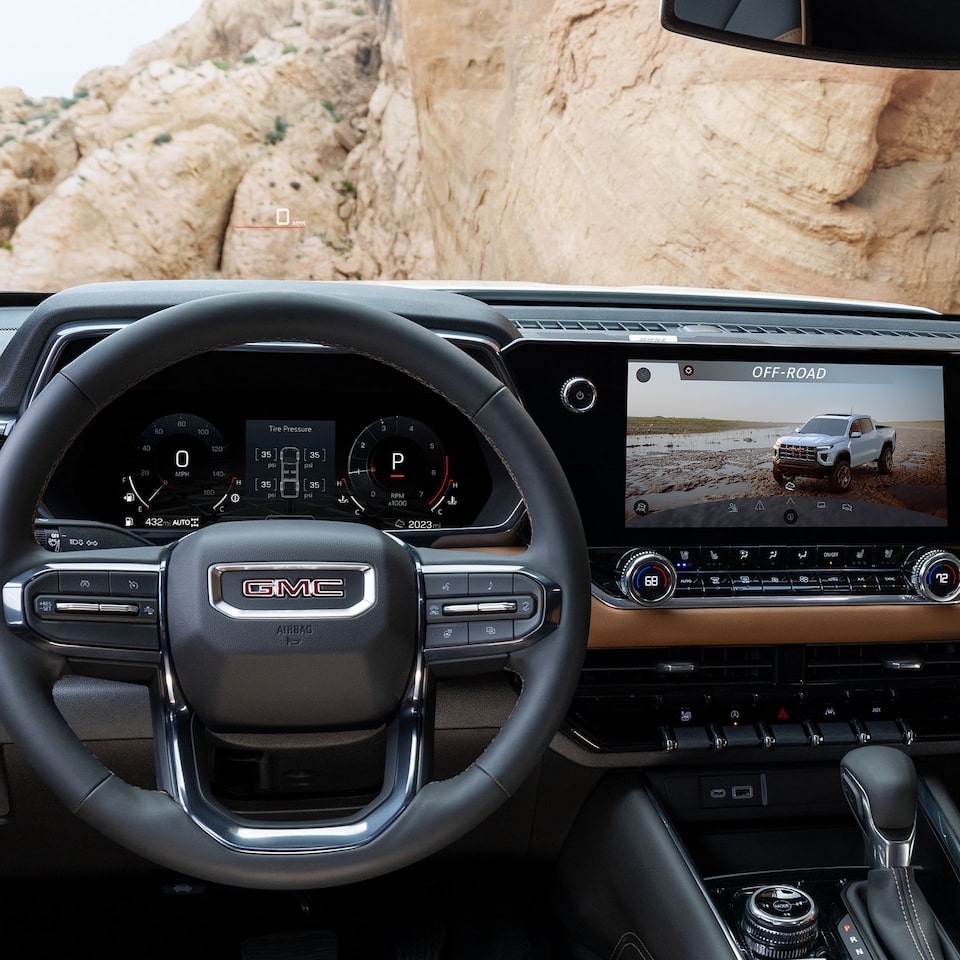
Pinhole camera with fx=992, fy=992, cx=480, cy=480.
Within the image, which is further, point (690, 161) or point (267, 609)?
point (690, 161)

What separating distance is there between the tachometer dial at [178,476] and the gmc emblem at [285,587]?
0.51m

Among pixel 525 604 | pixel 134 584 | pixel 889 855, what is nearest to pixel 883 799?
pixel 889 855

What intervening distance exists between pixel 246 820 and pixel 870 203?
9.65 meters

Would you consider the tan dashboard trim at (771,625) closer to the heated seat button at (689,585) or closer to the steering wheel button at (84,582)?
the heated seat button at (689,585)

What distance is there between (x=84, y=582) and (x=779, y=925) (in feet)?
3.86

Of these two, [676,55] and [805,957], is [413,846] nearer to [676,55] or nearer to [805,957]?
[805,957]

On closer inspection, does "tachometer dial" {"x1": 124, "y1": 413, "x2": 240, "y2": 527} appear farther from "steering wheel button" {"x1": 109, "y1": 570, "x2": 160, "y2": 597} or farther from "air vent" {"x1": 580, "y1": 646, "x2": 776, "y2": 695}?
"air vent" {"x1": 580, "y1": 646, "x2": 776, "y2": 695}

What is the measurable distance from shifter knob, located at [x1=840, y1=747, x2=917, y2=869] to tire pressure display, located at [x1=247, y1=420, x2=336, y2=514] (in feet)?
3.24

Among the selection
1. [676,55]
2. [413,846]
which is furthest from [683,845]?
[676,55]

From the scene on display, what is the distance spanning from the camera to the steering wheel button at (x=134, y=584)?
1109mm

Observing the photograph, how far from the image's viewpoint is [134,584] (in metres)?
1.12

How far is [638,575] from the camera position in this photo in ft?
5.34

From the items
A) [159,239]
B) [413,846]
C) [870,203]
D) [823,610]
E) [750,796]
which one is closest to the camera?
[413,846]

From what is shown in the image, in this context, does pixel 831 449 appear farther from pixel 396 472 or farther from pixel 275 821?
pixel 275 821
